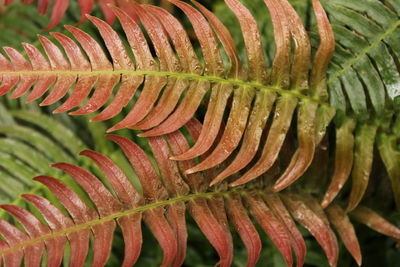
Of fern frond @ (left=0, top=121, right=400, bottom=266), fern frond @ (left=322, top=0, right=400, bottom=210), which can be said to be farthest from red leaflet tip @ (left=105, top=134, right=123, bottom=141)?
fern frond @ (left=322, top=0, right=400, bottom=210)

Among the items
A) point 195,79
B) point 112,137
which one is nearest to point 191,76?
point 195,79

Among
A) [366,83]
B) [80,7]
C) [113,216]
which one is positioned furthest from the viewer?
[80,7]

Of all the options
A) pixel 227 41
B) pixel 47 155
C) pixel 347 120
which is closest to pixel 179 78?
pixel 227 41

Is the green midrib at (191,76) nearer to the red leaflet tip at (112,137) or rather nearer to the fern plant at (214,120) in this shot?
the fern plant at (214,120)

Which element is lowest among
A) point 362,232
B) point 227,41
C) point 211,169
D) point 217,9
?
point 362,232

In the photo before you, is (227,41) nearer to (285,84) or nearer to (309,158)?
(285,84)

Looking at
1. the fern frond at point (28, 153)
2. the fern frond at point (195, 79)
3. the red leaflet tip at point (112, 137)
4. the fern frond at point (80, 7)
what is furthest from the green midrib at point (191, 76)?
the fern frond at point (28, 153)

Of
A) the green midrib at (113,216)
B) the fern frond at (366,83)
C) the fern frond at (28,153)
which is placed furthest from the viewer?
the fern frond at (28,153)

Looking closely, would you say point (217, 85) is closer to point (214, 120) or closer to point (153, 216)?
point (214, 120)
